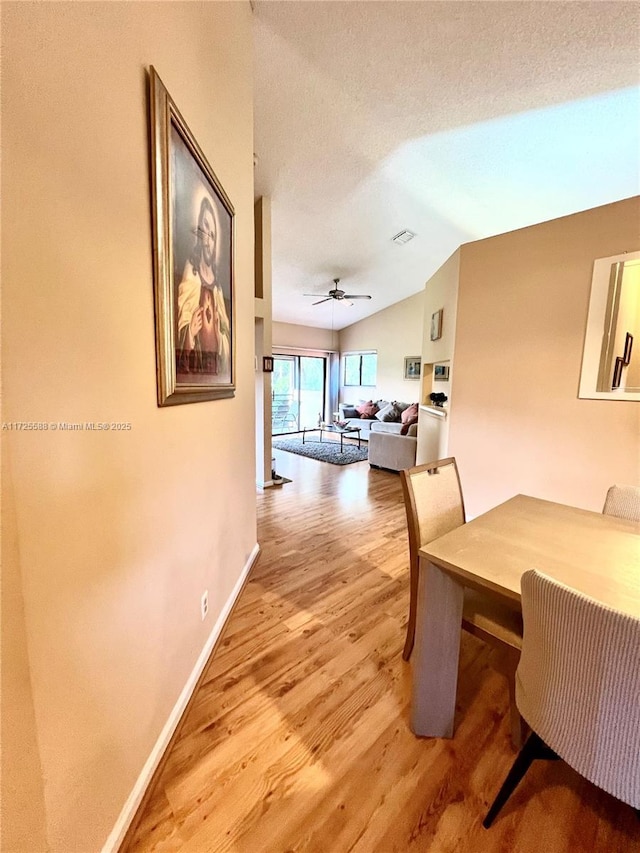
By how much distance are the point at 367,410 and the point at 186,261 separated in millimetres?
6607

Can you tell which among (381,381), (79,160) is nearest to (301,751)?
(79,160)

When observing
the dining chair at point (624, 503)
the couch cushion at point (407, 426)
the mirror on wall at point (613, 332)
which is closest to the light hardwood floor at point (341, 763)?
the dining chair at point (624, 503)

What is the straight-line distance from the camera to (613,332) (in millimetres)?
2352

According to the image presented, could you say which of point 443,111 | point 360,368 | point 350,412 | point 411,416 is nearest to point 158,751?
point 443,111

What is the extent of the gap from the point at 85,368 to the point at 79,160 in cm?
45

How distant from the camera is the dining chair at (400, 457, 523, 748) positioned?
48.2 inches

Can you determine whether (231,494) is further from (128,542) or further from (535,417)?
(535,417)

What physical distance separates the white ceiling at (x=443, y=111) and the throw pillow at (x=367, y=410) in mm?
4039

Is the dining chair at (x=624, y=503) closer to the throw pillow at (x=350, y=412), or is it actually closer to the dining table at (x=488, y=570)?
the dining table at (x=488, y=570)

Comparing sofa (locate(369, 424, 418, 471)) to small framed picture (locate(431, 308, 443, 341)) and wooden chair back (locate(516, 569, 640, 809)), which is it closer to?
small framed picture (locate(431, 308, 443, 341))

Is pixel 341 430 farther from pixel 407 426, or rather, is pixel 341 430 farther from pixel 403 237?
pixel 403 237

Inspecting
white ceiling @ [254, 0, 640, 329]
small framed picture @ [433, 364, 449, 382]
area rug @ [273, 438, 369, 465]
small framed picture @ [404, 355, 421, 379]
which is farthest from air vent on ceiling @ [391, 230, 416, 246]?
area rug @ [273, 438, 369, 465]

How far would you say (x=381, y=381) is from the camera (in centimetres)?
817

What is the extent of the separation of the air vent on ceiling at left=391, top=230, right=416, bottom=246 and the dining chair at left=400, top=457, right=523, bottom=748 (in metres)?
3.86
